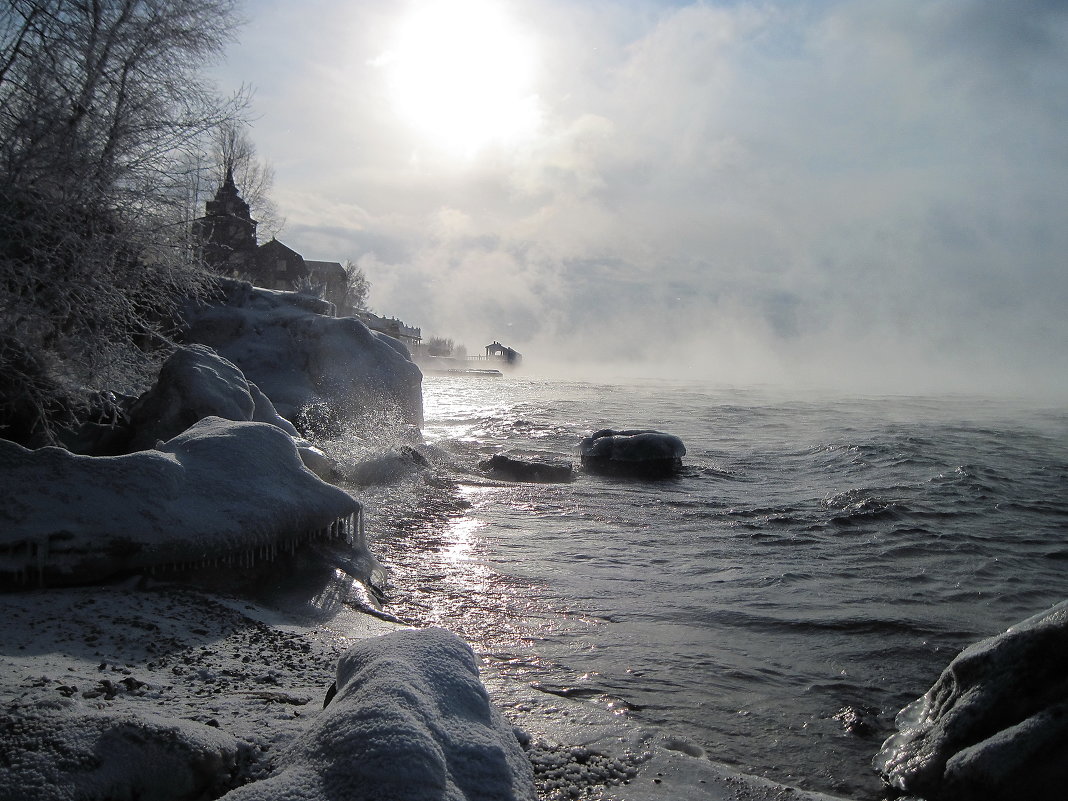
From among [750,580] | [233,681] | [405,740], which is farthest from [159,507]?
[750,580]

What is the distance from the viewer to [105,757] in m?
2.09

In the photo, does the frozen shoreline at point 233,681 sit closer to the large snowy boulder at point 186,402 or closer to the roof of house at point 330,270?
the large snowy boulder at point 186,402

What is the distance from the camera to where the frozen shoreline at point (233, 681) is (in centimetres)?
251

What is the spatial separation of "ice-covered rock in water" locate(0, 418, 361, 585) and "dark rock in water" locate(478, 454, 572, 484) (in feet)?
19.8

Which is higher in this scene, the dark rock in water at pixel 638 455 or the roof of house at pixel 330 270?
the roof of house at pixel 330 270

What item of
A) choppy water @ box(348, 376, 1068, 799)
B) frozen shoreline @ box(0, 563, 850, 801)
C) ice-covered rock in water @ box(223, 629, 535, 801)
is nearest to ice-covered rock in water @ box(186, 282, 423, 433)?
choppy water @ box(348, 376, 1068, 799)

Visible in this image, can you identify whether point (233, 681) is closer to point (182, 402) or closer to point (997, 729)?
point (997, 729)

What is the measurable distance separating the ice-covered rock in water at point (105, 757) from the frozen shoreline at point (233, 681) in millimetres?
21

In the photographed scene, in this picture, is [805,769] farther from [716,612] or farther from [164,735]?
[164,735]

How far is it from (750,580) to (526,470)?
547 cm

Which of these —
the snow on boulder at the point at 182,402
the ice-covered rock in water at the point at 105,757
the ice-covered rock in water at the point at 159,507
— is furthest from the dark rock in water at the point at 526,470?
the ice-covered rock in water at the point at 105,757

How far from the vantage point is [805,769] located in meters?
2.98

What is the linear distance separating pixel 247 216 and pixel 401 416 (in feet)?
62.4

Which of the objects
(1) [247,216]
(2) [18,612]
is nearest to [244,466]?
(2) [18,612]
